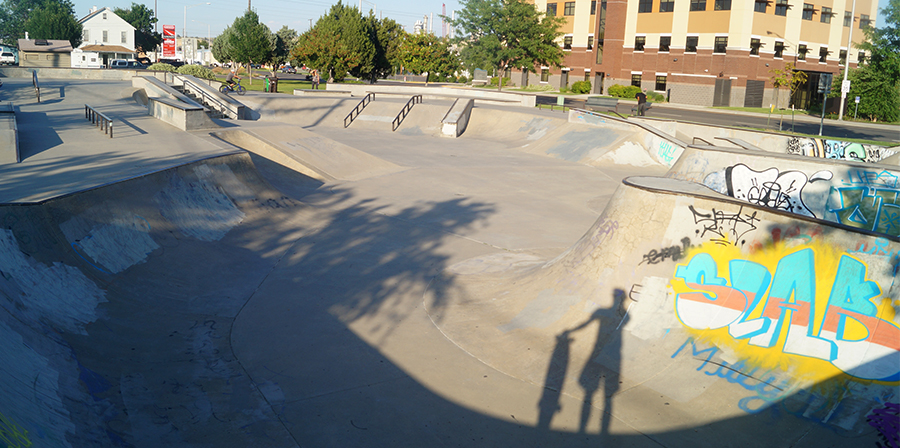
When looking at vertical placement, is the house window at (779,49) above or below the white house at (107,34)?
below

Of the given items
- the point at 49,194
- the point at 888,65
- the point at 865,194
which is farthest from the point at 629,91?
the point at 49,194

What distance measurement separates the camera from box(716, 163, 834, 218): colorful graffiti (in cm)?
1170

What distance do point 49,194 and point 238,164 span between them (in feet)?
17.6

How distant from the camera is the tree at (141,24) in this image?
88094 millimetres

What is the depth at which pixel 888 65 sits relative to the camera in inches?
1575

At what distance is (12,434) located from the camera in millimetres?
3877

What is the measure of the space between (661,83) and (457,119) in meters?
36.1

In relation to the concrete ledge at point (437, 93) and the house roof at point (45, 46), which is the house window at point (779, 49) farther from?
the house roof at point (45, 46)

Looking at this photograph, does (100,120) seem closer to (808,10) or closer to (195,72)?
(195,72)

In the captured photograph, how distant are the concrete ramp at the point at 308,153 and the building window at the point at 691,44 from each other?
44.5 meters

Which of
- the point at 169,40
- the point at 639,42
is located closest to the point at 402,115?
the point at 639,42

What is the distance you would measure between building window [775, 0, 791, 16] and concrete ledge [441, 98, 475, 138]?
39.1 m

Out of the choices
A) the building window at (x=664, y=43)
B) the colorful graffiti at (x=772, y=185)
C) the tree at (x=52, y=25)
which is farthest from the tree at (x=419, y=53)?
the tree at (x=52, y=25)

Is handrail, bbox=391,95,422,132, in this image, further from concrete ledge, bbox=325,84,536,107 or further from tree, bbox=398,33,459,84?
tree, bbox=398,33,459,84
